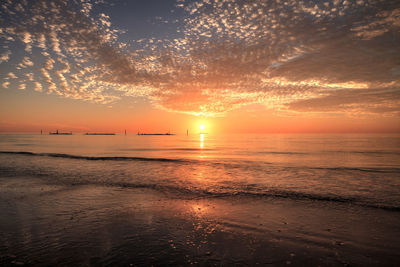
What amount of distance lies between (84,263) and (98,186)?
10436 mm

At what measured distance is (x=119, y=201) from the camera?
1159 centimetres

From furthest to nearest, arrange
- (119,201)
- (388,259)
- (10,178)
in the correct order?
(10,178) → (119,201) → (388,259)

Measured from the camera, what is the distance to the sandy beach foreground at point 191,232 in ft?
19.6

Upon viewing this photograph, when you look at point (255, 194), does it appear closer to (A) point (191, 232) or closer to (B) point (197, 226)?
(B) point (197, 226)

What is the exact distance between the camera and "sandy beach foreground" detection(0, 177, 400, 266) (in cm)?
598

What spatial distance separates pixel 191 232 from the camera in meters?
7.68

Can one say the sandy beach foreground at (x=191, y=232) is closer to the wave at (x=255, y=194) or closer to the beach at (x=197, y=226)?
the beach at (x=197, y=226)

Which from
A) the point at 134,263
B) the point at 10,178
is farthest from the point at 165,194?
the point at 10,178

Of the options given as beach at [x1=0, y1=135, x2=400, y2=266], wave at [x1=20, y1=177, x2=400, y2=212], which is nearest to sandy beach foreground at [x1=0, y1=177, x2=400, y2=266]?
beach at [x1=0, y1=135, x2=400, y2=266]

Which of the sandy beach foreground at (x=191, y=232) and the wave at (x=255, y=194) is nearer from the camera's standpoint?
the sandy beach foreground at (x=191, y=232)

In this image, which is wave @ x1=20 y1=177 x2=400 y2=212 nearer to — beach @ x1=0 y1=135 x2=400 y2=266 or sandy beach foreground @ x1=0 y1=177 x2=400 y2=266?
beach @ x1=0 y1=135 x2=400 y2=266

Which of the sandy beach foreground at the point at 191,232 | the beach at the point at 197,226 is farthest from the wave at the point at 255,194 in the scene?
the sandy beach foreground at the point at 191,232

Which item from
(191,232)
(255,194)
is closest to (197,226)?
(191,232)

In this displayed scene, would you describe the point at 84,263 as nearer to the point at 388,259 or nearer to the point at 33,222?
the point at 33,222
